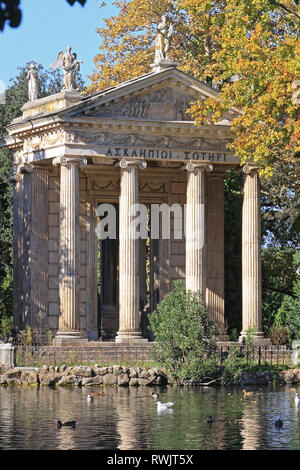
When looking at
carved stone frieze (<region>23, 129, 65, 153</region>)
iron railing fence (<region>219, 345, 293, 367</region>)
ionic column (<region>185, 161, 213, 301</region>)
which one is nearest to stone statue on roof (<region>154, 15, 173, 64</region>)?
ionic column (<region>185, 161, 213, 301</region>)

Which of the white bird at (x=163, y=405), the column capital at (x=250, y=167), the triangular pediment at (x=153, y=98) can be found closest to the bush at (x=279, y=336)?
the column capital at (x=250, y=167)

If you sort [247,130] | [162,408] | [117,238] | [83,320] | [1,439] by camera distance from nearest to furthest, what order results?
1. [1,439]
2. [162,408]
3. [247,130]
4. [83,320]
5. [117,238]

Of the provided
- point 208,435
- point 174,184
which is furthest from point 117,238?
point 208,435

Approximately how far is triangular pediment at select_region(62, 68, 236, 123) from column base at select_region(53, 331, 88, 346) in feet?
29.0

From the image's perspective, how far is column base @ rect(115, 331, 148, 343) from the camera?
4522 cm

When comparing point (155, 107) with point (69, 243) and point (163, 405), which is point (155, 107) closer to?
point (69, 243)

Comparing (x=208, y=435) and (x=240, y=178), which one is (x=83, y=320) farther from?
(x=208, y=435)

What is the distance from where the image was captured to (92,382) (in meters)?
39.3

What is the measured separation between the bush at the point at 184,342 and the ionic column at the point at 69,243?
632 cm

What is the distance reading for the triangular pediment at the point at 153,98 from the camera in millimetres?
45594

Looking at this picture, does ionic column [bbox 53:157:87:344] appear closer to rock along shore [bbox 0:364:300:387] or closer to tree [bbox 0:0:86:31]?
rock along shore [bbox 0:364:300:387]

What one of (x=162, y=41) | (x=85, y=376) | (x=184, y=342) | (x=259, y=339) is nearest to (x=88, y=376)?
(x=85, y=376)

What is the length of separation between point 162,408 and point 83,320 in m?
17.8

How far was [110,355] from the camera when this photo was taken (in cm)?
4216
